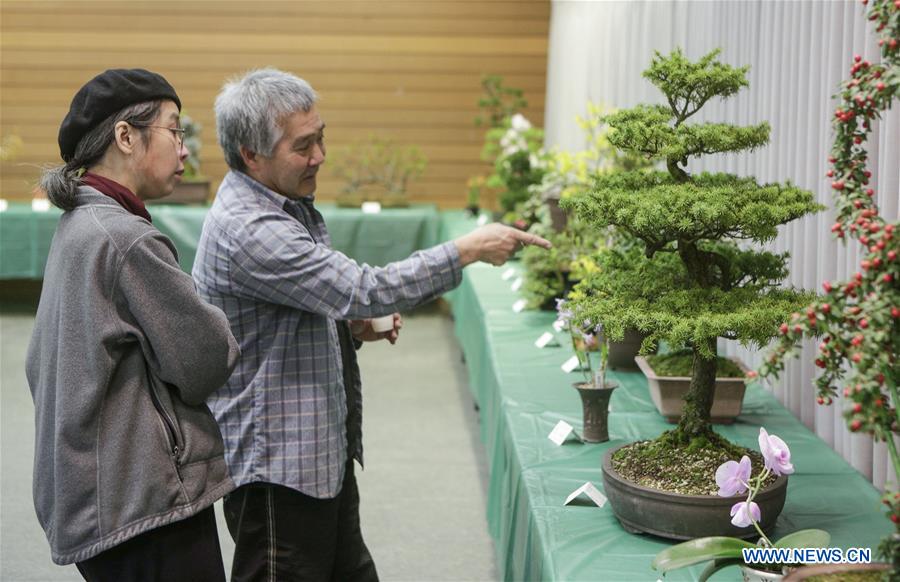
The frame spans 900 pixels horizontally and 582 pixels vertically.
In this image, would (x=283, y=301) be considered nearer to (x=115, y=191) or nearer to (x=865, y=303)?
(x=115, y=191)

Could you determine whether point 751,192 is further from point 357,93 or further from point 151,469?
point 357,93

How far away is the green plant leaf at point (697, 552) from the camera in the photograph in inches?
51.9

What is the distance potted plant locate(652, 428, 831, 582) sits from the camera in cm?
133

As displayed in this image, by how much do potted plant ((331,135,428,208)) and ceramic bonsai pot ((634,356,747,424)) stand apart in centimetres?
523

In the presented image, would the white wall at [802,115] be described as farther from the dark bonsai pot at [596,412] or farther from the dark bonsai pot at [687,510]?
the dark bonsai pot at [596,412]

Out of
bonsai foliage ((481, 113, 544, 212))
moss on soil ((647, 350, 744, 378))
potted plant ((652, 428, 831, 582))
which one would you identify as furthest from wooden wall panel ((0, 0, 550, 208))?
potted plant ((652, 428, 831, 582))

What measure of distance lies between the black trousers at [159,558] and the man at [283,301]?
25cm

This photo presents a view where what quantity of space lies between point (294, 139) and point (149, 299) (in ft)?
1.54

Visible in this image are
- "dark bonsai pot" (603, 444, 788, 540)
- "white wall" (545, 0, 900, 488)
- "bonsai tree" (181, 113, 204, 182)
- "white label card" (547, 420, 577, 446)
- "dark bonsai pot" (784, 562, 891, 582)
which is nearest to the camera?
"dark bonsai pot" (784, 562, 891, 582)

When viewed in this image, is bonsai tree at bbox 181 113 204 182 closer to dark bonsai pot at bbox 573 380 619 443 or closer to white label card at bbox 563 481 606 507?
dark bonsai pot at bbox 573 380 619 443

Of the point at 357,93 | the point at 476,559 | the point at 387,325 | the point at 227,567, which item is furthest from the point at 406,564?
the point at 357,93

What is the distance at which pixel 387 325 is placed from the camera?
2111 millimetres

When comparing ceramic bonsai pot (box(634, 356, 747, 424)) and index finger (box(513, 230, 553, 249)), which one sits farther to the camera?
ceramic bonsai pot (box(634, 356, 747, 424))

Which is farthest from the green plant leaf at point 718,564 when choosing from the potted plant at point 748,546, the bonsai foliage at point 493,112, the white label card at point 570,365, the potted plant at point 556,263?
the bonsai foliage at point 493,112
